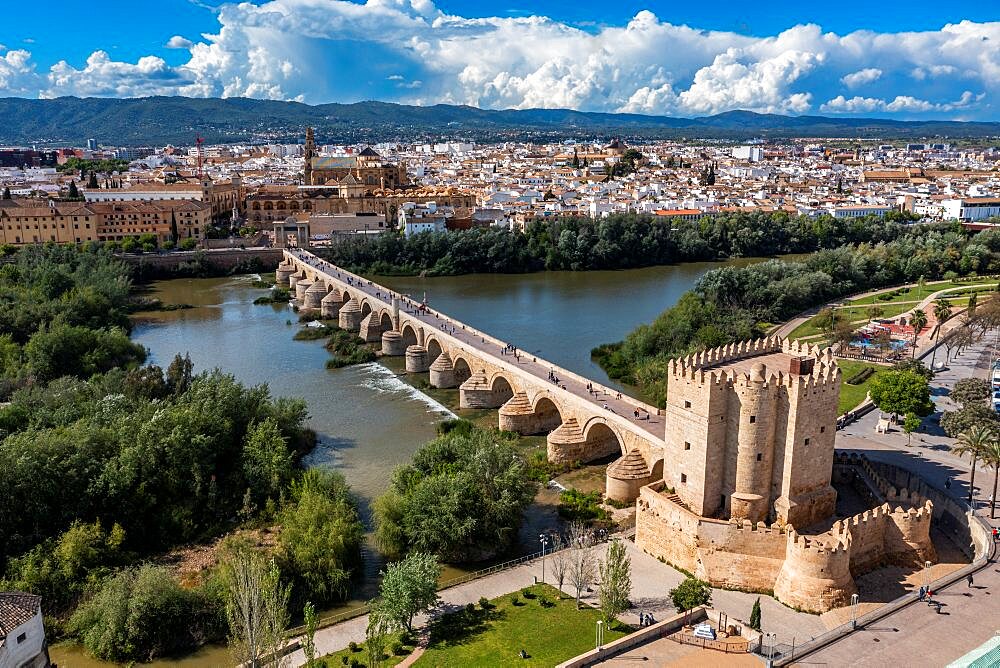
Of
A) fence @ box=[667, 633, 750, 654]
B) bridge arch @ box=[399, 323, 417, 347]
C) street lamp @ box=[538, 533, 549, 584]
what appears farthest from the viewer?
bridge arch @ box=[399, 323, 417, 347]

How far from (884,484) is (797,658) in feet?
19.9

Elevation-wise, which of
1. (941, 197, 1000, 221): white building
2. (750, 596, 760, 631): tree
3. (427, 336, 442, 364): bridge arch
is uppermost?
(941, 197, 1000, 221): white building

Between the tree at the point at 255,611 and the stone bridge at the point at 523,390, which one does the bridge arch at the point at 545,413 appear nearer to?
the stone bridge at the point at 523,390

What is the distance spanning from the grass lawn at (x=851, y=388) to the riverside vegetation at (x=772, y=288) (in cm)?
448

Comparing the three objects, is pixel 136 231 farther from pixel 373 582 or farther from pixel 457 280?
pixel 373 582

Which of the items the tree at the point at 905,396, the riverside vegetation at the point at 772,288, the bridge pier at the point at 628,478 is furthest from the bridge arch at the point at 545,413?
the tree at the point at 905,396

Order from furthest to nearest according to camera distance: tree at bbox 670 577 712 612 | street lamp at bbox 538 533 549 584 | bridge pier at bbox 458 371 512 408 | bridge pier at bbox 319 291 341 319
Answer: bridge pier at bbox 319 291 341 319 < bridge pier at bbox 458 371 512 408 < street lamp at bbox 538 533 549 584 < tree at bbox 670 577 712 612

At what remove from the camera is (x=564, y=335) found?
35938mm

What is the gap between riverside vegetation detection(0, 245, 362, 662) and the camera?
45.6ft

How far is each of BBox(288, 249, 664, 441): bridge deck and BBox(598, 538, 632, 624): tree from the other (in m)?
5.04

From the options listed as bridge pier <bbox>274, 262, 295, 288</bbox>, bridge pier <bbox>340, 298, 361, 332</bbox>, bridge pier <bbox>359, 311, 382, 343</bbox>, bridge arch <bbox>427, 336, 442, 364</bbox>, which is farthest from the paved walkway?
bridge pier <bbox>274, 262, 295, 288</bbox>

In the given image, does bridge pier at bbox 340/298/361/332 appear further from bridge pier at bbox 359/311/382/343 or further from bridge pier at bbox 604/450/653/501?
bridge pier at bbox 604/450/653/501

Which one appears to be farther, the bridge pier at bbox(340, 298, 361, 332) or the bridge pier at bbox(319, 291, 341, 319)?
the bridge pier at bbox(319, 291, 341, 319)

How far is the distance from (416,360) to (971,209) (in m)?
58.8
